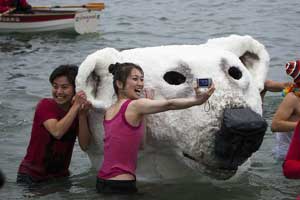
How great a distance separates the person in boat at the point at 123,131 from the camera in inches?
209

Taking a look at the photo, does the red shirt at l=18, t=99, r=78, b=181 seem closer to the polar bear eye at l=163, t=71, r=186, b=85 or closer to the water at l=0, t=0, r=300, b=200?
the water at l=0, t=0, r=300, b=200

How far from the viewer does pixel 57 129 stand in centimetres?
569

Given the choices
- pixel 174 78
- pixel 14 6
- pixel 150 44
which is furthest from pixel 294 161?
pixel 14 6

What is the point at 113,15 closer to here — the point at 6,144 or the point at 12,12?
the point at 12,12

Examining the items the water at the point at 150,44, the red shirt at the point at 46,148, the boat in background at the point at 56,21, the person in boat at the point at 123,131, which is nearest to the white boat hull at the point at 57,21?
the boat in background at the point at 56,21

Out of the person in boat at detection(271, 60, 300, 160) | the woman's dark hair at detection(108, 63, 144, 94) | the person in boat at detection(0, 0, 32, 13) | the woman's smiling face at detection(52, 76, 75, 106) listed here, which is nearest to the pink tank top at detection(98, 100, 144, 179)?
the woman's dark hair at detection(108, 63, 144, 94)

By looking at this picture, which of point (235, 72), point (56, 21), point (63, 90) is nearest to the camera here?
point (235, 72)

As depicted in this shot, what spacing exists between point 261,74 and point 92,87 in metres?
1.39

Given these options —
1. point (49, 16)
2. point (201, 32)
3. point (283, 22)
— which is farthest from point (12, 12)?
point (283, 22)

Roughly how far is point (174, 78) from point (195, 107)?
0.33 m

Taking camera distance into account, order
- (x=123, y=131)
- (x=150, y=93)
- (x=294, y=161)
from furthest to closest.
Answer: (x=150, y=93), (x=123, y=131), (x=294, y=161)

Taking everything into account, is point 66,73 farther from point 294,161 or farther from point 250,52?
point 294,161

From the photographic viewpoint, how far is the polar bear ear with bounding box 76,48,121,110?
5.55 metres

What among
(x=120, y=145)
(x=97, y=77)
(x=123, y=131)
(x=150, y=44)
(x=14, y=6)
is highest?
(x=97, y=77)
